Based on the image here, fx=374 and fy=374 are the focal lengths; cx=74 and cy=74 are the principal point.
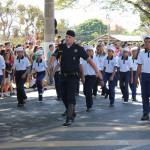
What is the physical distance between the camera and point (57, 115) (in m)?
9.55

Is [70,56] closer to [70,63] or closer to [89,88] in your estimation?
[70,63]

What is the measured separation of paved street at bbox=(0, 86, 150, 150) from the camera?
6.30 m

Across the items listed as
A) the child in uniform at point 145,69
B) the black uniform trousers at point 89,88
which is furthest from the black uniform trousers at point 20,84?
the child in uniform at point 145,69

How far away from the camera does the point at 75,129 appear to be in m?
7.63

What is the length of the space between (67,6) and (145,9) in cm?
636

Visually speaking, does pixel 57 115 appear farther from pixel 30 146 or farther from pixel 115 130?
pixel 30 146

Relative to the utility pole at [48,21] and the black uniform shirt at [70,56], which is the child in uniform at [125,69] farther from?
the utility pole at [48,21]

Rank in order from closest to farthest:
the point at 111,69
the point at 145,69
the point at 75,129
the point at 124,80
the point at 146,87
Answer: the point at 75,129 → the point at 145,69 → the point at 146,87 → the point at 111,69 → the point at 124,80

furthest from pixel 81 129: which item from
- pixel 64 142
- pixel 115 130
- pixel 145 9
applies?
pixel 145 9

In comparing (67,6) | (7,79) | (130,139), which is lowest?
(130,139)

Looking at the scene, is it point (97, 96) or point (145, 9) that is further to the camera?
point (145, 9)

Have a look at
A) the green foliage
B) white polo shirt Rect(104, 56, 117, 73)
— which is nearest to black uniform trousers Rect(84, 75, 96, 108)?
white polo shirt Rect(104, 56, 117, 73)

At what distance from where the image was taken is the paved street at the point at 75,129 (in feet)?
20.7

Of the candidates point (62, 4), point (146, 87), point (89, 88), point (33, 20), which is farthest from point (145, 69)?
point (33, 20)
